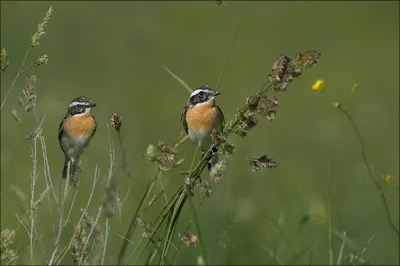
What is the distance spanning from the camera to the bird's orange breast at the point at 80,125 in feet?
9.26

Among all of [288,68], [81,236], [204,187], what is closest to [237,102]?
[81,236]

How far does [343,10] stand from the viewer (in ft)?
83.5

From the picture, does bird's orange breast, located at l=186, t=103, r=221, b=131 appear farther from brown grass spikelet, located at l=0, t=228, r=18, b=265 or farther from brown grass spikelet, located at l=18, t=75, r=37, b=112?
brown grass spikelet, located at l=0, t=228, r=18, b=265

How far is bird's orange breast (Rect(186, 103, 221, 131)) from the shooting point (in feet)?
10.1

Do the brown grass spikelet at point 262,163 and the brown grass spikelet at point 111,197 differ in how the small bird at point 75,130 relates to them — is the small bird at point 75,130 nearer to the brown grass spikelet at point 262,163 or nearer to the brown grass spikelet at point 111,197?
the brown grass spikelet at point 111,197

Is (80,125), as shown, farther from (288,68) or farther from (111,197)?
(288,68)

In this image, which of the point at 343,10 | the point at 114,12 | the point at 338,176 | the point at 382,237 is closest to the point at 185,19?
the point at 114,12

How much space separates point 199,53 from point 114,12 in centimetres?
382

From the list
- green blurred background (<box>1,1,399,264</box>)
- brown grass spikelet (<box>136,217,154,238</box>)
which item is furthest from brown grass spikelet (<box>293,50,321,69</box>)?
green blurred background (<box>1,1,399,264</box>)

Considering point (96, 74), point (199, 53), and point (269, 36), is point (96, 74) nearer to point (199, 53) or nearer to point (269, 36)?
point (199, 53)

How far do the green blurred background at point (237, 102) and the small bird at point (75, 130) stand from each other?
963 mm

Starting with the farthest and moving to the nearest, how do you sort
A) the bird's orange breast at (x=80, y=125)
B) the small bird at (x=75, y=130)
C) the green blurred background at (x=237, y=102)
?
1. the green blurred background at (x=237, y=102)
2. the small bird at (x=75, y=130)
3. the bird's orange breast at (x=80, y=125)

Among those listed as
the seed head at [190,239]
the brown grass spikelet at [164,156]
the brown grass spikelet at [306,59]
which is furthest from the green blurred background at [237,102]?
the brown grass spikelet at [306,59]

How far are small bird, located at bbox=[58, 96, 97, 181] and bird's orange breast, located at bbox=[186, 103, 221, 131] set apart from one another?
1.07 feet
